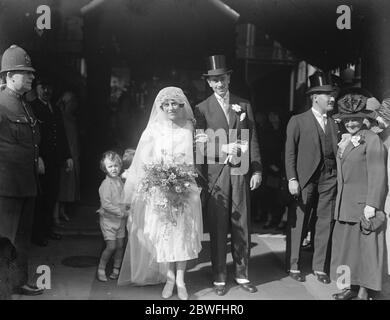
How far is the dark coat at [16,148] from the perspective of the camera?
4.58 metres

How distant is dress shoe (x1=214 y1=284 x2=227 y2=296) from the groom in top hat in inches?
1.4

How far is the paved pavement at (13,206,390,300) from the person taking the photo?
4.93 meters

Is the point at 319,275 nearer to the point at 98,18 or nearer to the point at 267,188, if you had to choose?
the point at 267,188

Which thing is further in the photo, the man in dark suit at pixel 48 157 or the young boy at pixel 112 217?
the man in dark suit at pixel 48 157

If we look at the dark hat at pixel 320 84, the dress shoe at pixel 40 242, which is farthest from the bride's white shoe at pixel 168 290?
the dark hat at pixel 320 84

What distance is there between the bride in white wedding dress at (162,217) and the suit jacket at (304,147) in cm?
118

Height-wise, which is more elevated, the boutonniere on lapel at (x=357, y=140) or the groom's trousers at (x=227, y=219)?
the boutonniere on lapel at (x=357, y=140)

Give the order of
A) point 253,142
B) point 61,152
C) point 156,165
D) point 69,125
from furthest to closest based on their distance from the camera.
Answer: point 69,125, point 61,152, point 253,142, point 156,165

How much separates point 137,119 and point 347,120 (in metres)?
5.48

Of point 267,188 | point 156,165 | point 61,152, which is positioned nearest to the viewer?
point 156,165

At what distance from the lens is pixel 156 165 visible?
187 inches

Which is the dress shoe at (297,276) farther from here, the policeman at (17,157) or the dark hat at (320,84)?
the policeman at (17,157)

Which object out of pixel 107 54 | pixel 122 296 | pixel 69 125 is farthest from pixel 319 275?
pixel 107 54

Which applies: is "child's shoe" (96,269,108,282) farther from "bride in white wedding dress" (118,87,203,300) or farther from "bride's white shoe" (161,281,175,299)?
"bride's white shoe" (161,281,175,299)
